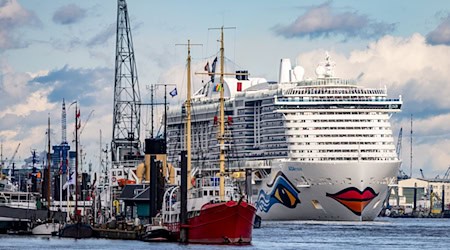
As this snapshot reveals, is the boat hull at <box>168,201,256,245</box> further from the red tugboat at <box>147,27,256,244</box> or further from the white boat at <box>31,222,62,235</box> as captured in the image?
the white boat at <box>31,222,62,235</box>

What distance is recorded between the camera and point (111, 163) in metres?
146

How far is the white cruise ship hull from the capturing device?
144750 mm

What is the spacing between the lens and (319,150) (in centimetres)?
14962

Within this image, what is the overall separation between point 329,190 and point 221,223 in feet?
186

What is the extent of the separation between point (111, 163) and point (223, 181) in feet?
186

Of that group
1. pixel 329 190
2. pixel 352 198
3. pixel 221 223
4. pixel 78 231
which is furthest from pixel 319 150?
pixel 221 223

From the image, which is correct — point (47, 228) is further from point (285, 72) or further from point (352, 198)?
point (285, 72)

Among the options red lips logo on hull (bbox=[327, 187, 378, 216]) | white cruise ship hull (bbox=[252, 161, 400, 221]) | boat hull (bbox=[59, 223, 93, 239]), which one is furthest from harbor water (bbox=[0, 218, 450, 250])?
white cruise ship hull (bbox=[252, 161, 400, 221])

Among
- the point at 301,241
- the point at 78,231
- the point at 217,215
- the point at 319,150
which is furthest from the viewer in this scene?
the point at 319,150

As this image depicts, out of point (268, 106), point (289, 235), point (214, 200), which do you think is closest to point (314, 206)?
point (268, 106)

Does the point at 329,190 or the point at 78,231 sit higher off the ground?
the point at 329,190

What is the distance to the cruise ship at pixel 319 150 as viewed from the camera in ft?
477

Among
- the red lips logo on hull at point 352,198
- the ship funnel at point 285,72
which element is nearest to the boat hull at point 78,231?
the red lips logo on hull at point 352,198

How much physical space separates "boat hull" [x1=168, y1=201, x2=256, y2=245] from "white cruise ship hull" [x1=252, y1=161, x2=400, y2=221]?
179ft
